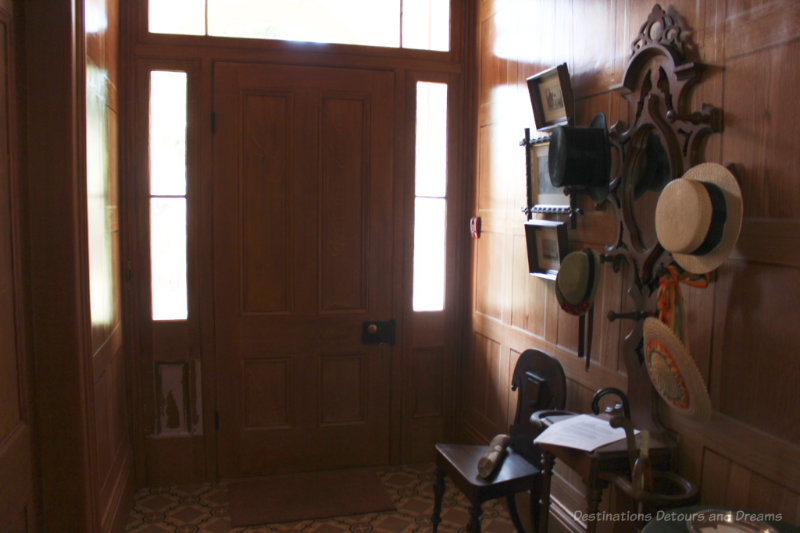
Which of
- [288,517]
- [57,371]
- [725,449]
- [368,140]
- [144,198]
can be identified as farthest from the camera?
[368,140]

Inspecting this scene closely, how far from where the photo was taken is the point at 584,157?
2268 millimetres

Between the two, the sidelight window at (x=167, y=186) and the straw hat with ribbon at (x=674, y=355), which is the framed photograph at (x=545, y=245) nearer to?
the straw hat with ribbon at (x=674, y=355)

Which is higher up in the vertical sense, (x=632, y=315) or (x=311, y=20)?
(x=311, y=20)

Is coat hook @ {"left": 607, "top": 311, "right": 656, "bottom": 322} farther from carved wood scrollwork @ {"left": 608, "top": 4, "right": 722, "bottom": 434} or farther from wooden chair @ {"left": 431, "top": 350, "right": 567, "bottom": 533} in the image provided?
wooden chair @ {"left": 431, "top": 350, "right": 567, "bottom": 533}

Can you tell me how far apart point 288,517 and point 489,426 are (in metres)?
1.11

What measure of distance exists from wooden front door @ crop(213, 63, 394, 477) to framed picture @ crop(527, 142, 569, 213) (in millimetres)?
980

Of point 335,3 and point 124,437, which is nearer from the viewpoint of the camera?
point 124,437

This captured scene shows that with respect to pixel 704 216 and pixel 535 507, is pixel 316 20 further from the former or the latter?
pixel 535 507

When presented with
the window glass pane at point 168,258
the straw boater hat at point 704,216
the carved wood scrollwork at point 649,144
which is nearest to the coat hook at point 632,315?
the carved wood scrollwork at point 649,144

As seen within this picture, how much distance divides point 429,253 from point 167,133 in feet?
5.02

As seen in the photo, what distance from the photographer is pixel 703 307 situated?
1901 mm

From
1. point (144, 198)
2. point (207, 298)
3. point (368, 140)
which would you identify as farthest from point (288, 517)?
point (368, 140)

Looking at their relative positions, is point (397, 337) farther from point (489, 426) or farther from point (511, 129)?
point (511, 129)

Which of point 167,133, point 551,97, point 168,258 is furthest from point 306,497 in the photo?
point 551,97
